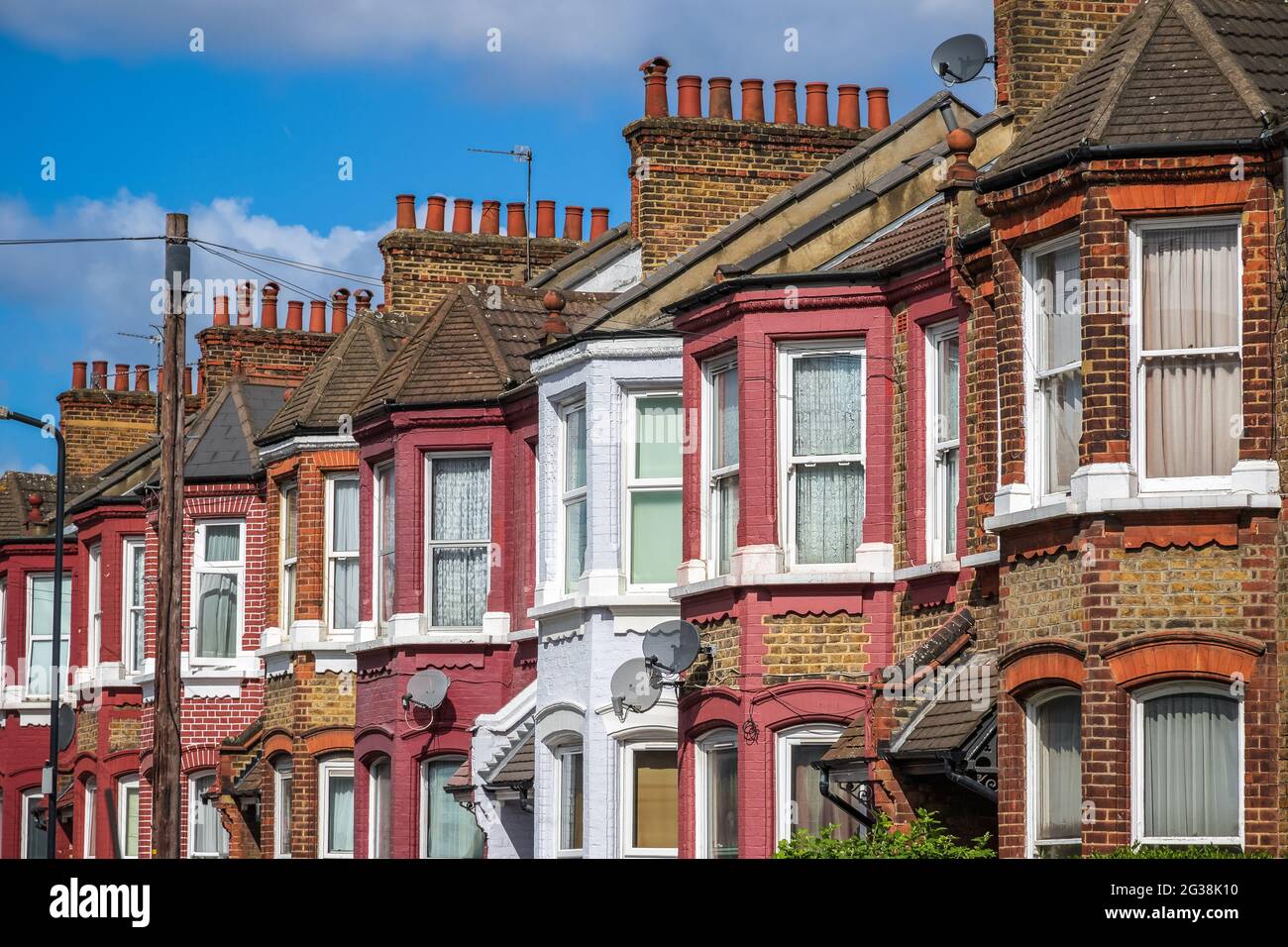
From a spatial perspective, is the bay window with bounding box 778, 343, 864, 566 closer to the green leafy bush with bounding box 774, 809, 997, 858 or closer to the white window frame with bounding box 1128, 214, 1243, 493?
the green leafy bush with bounding box 774, 809, 997, 858

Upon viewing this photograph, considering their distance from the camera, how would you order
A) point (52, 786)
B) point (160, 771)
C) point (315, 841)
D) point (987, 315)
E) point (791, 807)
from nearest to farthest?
1. point (987, 315)
2. point (791, 807)
3. point (160, 771)
4. point (315, 841)
5. point (52, 786)

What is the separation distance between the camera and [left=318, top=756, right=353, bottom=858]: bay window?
31.1m

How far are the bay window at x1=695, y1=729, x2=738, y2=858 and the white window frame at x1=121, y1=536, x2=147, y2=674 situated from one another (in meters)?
18.5

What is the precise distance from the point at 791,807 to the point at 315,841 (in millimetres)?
11442

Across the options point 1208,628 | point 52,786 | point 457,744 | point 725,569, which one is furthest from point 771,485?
point 52,786

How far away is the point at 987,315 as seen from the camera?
19.2 m

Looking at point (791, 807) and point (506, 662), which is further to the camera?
point (506, 662)

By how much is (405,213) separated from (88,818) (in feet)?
43.6

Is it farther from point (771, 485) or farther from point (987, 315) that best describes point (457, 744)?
point (987, 315)

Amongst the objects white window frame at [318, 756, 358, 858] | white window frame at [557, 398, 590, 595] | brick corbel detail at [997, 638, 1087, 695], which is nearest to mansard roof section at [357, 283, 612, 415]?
white window frame at [557, 398, 590, 595]

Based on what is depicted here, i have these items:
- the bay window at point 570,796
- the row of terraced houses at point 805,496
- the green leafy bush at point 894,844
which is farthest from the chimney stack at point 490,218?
the green leafy bush at point 894,844

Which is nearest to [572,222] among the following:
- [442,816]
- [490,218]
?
[490,218]

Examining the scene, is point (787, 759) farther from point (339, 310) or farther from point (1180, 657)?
point (339, 310)

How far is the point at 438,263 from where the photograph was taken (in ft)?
112
